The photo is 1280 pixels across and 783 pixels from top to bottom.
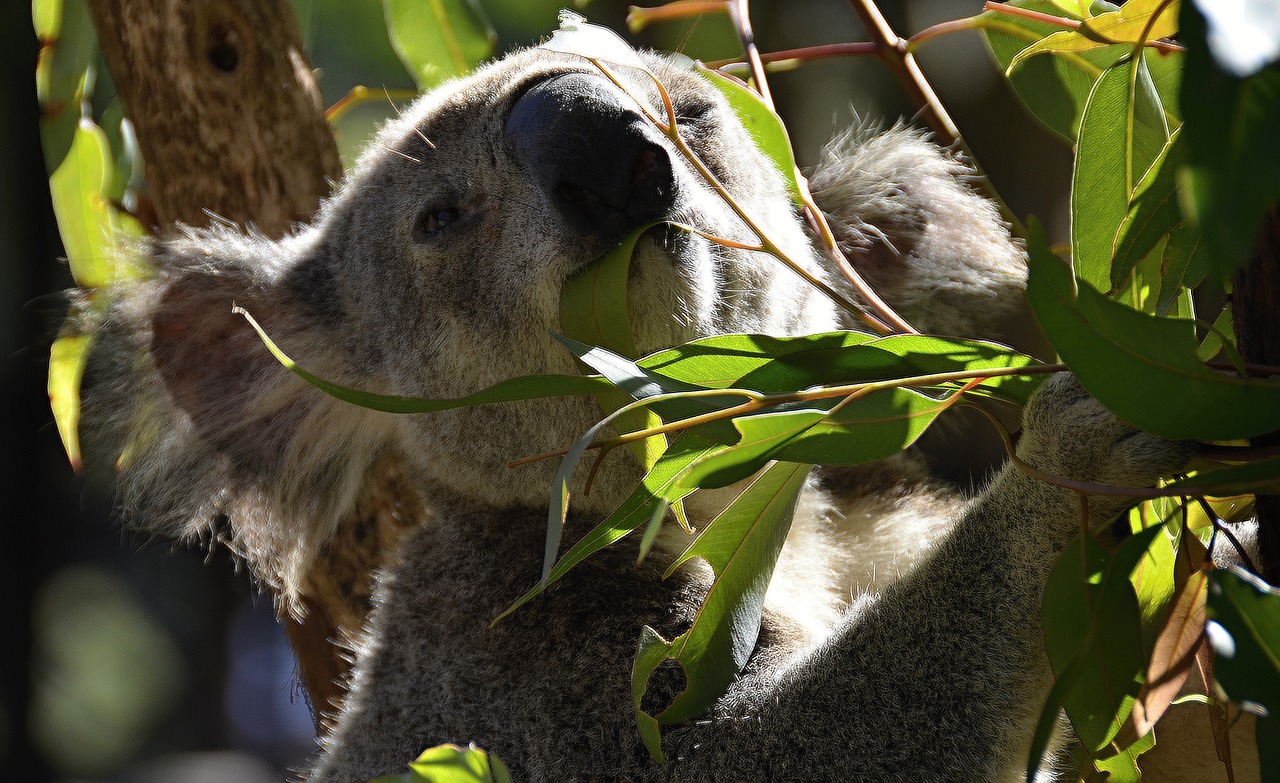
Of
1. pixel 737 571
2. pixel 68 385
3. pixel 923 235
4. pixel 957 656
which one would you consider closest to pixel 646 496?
pixel 737 571

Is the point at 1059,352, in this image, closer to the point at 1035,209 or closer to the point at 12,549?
the point at 1035,209

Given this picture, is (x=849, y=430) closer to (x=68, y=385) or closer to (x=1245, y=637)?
(x=1245, y=637)

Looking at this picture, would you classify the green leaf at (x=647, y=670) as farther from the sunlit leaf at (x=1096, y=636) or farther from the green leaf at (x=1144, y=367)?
the green leaf at (x=1144, y=367)

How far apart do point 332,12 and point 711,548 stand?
3927mm

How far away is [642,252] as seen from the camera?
5.74 feet

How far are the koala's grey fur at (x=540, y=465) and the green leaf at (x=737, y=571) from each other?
0.32 metres

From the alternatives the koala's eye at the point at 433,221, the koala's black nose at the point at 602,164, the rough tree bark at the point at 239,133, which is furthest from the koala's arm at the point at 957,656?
the rough tree bark at the point at 239,133

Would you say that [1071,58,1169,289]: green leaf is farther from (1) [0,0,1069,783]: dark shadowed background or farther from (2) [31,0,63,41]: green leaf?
(2) [31,0,63,41]: green leaf

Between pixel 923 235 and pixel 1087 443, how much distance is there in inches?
55.2

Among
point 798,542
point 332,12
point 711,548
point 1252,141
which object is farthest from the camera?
point 332,12

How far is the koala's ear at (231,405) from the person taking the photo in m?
2.12

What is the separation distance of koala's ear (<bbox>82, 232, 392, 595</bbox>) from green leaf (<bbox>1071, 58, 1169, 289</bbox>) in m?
1.57

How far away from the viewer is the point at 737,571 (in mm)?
1229

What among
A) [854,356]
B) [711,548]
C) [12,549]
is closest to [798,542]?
[711,548]
